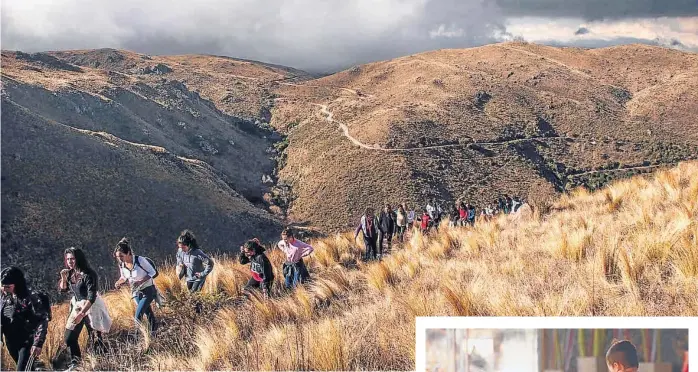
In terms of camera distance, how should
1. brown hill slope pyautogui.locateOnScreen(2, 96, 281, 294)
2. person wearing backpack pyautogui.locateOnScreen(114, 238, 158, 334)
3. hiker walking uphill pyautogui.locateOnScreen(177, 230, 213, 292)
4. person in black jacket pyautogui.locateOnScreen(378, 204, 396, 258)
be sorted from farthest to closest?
brown hill slope pyautogui.locateOnScreen(2, 96, 281, 294)
person in black jacket pyautogui.locateOnScreen(378, 204, 396, 258)
hiker walking uphill pyautogui.locateOnScreen(177, 230, 213, 292)
person wearing backpack pyautogui.locateOnScreen(114, 238, 158, 334)

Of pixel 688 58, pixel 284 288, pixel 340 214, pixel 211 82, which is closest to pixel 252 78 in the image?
pixel 211 82

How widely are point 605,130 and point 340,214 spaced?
16.0 meters

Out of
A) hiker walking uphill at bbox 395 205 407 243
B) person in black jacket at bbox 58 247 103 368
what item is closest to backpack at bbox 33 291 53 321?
person in black jacket at bbox 58 247 103 368

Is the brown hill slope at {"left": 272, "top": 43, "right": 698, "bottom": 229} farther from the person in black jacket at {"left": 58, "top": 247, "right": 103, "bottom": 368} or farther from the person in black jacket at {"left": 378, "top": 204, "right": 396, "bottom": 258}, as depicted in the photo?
the person in black jacket at {"left": 58, "top": 247, "right": 103, "bottom": 368}

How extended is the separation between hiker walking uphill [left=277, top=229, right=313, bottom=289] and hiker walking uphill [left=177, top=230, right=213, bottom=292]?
93 centimetres

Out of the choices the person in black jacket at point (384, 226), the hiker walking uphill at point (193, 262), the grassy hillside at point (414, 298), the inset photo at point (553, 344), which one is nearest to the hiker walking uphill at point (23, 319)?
the grassy hillside at point (414, 298)

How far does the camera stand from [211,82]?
56.3 metres

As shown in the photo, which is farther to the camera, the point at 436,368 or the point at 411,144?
the point at 411,144

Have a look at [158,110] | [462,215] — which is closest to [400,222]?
[462,215]

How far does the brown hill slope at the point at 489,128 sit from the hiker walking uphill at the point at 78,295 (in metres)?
11.6

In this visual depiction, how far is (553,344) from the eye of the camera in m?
3.29

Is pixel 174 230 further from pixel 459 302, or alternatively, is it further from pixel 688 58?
pixel 688 58

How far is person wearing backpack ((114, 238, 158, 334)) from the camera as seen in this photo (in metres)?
4.50

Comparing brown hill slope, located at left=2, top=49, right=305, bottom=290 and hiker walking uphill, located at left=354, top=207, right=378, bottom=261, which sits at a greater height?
brown hill slope, located at left=2, top=49, right=305, bottom=290
